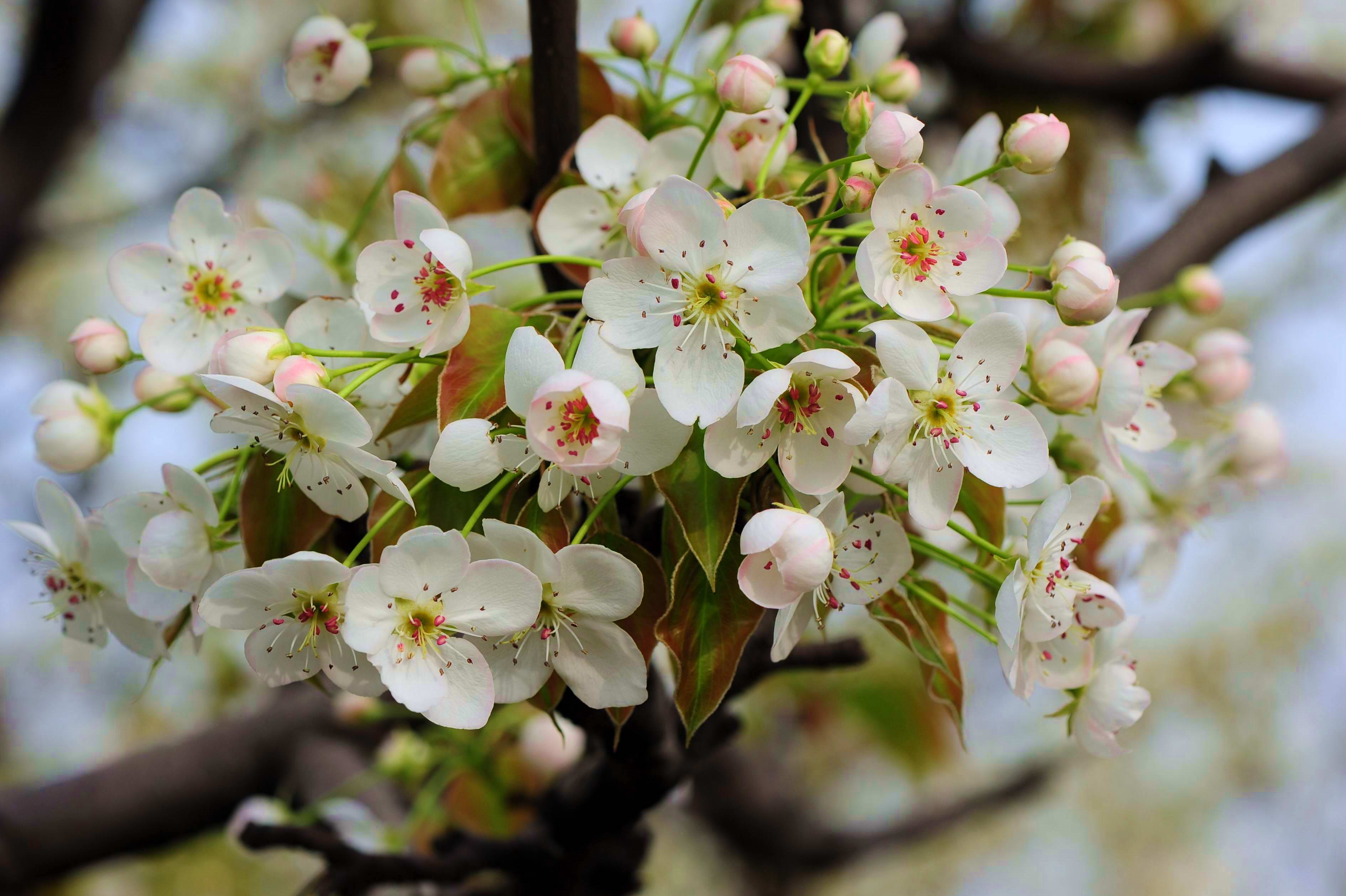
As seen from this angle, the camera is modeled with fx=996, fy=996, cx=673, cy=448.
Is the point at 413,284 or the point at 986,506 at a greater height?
the point at 413,284

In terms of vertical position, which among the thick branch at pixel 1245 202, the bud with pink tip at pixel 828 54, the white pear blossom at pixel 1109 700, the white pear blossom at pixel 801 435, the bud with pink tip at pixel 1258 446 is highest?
the bud with pink tip at pixel 828 54

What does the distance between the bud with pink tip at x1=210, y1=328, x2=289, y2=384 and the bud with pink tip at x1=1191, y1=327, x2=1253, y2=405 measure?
868 millimetres

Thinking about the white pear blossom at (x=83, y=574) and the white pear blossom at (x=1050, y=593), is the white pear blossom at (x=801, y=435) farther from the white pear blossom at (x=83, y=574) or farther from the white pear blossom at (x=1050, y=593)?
the white pear blossom at (x=83, y=574)

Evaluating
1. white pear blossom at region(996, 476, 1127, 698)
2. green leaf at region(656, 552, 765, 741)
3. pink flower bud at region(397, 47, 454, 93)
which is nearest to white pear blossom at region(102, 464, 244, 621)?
green leaf at region(656, 552, 765, 741)

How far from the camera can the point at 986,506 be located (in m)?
0.70

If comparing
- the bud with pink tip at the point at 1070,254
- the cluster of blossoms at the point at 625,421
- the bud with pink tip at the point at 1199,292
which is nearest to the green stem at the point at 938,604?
the cluster of blossoms at the point at 625,421

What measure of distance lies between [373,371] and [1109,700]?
1.92 feet

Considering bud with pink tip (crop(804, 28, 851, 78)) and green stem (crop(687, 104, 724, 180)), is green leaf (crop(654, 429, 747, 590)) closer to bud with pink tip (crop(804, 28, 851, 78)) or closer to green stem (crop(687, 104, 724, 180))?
green stem (crop(687, 104, 724, 180))

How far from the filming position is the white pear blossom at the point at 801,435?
59 cm

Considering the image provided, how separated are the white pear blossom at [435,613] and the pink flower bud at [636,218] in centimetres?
20

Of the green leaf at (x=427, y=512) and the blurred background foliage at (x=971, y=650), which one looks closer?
the green leaf at (x=427, y=512)

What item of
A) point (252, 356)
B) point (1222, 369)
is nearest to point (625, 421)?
point (252, 356)

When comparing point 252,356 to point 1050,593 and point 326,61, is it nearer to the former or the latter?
point 326,61

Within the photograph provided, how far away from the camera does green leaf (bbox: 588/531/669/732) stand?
658 millimetres
